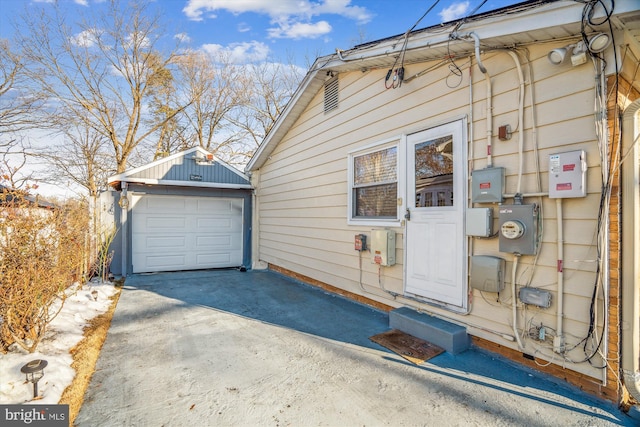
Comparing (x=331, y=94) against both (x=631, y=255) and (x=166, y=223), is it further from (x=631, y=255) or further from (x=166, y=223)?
(x=166, y=223)

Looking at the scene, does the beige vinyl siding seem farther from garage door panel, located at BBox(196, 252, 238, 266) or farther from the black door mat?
garage door panel, located at BBox(196, 252, 238, 266)

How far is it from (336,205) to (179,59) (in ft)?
46.7

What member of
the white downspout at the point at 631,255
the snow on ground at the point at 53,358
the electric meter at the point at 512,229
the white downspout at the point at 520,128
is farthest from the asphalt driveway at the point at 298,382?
the white downspout at the point at 520,128

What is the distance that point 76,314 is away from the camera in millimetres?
4160

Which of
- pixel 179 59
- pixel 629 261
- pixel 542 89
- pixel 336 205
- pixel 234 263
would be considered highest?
pixel 179 59

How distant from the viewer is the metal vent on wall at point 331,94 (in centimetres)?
552

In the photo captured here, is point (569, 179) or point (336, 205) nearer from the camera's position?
point (569, 179)

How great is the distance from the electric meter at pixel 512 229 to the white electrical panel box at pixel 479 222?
163mm

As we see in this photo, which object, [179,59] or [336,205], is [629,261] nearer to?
[336,205]

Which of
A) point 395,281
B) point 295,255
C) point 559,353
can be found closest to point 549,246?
point 559,353

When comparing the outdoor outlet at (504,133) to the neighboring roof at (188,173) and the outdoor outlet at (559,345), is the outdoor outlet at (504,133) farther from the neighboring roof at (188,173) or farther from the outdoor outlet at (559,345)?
the neighboring roof at (188,173)

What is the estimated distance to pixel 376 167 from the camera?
462cm

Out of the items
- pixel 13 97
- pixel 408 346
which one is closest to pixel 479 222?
pixel 408 346

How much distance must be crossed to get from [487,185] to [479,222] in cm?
37
